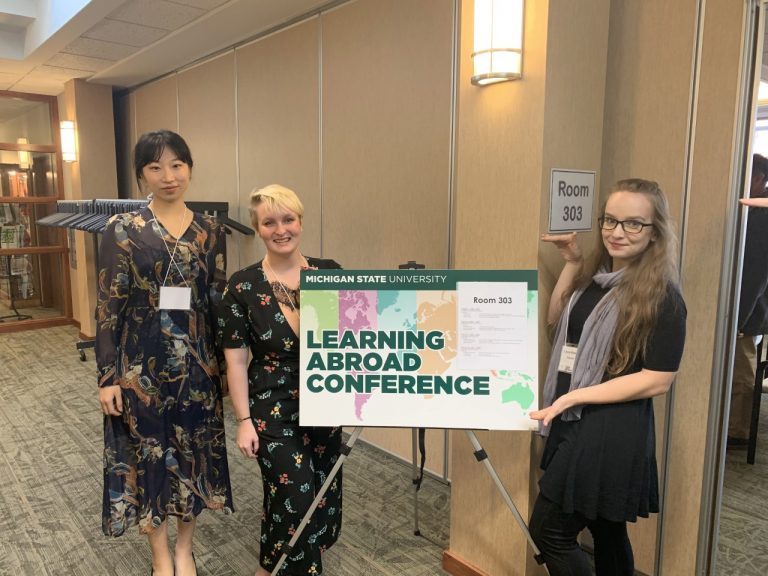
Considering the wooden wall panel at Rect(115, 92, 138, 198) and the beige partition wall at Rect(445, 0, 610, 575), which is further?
the wooden wall panel at Rect(115, 92, 138, 198)

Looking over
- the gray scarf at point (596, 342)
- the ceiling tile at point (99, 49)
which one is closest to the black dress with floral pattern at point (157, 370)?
the gray scarf at point (596, 342)

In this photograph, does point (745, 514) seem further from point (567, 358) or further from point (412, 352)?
point (412, 352)

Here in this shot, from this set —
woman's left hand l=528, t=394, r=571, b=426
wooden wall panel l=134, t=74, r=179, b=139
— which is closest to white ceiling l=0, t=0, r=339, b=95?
wooden wall panel l=134, t=74, r=179, b=139

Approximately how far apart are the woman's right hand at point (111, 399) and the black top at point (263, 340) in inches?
16.7

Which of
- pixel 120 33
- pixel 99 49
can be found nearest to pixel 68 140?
pixel 99 49

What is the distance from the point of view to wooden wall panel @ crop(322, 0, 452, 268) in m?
3.00

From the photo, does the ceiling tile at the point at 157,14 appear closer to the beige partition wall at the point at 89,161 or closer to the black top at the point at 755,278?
the beige partition wall at the point at 89,161

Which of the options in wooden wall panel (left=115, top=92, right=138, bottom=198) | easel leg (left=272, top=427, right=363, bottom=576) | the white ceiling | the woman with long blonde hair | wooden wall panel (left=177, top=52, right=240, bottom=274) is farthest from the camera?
wooden wall panel (left=115, top=92, right=138, bottom=198)

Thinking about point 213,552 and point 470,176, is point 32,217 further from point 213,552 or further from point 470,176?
point 470,176

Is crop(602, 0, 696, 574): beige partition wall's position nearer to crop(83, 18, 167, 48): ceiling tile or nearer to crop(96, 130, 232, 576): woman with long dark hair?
crop(96, 130, 232, 576): woman with long dark hair

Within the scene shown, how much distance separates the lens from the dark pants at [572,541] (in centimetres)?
173

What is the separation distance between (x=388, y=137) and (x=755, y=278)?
6.42 feet

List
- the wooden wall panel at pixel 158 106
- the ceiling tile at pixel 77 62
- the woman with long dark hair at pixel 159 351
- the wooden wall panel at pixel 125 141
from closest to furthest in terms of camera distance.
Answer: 1. the woman with long dark hair at pixel 159 351
2. the ceiling tile at pixel 77 62
3. the wooden wall panel at pixel 158 106
4. the wooden wall panel at pixel 125 141

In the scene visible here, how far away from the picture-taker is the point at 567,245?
189cm
